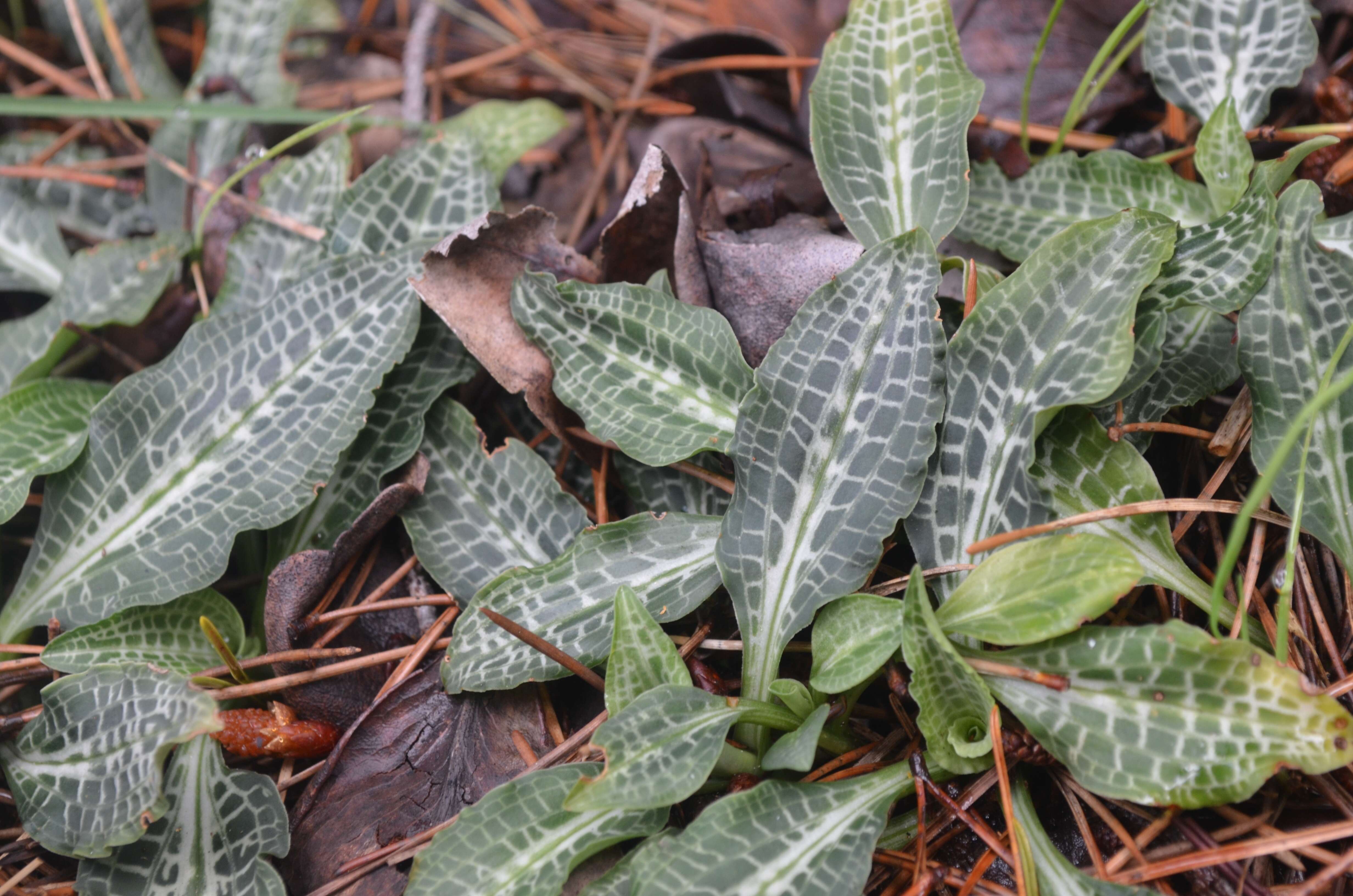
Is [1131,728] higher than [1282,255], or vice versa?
[1282,255]

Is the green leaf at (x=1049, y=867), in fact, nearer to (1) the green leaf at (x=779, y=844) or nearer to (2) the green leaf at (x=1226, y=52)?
(1) the green leaf at (x=779, y=844)

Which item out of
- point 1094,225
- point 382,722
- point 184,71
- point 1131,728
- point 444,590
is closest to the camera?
point 1131,728

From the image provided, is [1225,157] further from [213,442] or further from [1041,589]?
[213,442]

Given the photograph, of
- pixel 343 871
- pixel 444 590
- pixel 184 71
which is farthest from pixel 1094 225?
pixel 184 71

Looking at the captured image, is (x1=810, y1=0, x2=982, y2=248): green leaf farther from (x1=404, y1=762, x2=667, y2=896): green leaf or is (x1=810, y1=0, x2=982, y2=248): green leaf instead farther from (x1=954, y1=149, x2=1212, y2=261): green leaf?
(x1=404, y1=762, x2=667, y2=896): green leaf

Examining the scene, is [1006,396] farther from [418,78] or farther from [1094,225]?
[418,78]

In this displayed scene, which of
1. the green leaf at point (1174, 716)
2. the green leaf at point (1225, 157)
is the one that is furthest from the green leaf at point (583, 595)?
the green leaf at point (1225, 157)

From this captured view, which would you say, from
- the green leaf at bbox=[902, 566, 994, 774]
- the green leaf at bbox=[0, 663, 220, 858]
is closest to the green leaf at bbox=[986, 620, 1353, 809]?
the green leaf at bbox=[902, 566, 994, 774]
